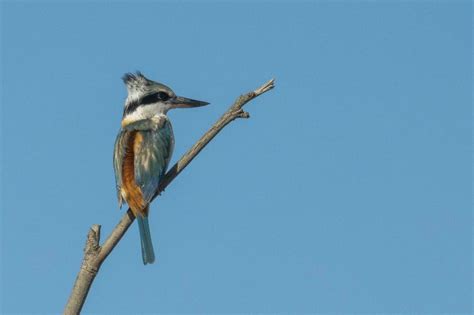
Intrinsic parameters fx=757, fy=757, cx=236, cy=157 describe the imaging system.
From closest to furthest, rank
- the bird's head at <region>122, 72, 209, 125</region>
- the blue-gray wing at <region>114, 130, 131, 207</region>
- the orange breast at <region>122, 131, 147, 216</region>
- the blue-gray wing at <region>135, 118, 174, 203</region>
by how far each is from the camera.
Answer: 1. the orange breast at <region>122, 131, 147, 216</region>
2. the blue-gray wing at <region>135, 118, 174, 203</region>
3. the blue-gray wing at <region>114, 130, 131, 207</region>
4. the bird's head at <region>122, 72, 209, 125</region>

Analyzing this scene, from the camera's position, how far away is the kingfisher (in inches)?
211

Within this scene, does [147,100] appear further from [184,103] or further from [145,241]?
[145,241]

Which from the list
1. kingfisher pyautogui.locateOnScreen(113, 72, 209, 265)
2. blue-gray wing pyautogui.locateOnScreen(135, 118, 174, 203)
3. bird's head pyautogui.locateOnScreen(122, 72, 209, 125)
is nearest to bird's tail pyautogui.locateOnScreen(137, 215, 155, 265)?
kingfisher pyautogui.locateOnScreen(113, 72, 209, 265)

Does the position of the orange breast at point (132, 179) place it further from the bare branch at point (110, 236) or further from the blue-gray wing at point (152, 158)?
the bare branch at point (110, 236)

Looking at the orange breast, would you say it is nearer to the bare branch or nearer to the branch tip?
the bare branch

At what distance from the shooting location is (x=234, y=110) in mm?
4105

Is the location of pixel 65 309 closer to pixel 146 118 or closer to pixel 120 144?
pixel 120 144

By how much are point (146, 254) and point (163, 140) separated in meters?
1.16

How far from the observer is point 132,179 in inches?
218

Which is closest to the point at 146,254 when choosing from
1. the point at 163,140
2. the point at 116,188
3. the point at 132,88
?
the point at 116,188

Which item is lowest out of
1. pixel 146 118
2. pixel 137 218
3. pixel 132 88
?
pixel 137 218

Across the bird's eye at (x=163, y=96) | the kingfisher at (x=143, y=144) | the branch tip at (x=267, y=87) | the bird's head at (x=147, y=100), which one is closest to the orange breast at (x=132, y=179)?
the kingfisher at (x=143, y=144)

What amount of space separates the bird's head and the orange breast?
663 mm

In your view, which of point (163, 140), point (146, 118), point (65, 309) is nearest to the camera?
point (65, 309)
